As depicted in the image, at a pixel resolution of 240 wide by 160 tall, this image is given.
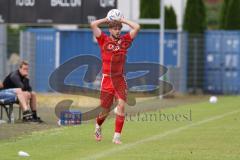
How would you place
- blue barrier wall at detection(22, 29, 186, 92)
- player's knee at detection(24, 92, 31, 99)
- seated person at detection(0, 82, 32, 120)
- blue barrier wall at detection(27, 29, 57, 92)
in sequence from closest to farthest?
seated person at detection(0, 82, 32, 120)
player's knee at detection(24, 92, 31, 99)
blue barrier wall at detection(22, 29, 186, 92)
blue barrier wall at detection(27, 29, 57, 92)

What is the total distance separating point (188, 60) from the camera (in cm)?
3666

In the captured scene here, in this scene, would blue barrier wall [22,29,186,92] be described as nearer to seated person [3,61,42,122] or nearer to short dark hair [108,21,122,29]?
seated person [3,61,42,122]

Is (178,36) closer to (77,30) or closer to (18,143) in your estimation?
(77,30)

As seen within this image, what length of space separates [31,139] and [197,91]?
21.2m

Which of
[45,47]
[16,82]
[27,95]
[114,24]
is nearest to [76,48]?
[45,47]

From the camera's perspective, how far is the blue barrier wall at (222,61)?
119 feet

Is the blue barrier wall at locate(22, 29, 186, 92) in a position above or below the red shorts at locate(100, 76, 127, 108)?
below

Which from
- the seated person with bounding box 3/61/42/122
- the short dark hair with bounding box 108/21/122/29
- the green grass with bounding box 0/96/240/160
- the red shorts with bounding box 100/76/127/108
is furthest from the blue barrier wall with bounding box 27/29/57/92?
the short dark hair with bounding box 108/21/122/29

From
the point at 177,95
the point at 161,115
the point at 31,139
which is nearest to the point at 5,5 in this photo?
the point at 161,115

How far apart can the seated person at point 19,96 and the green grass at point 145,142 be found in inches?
56.5

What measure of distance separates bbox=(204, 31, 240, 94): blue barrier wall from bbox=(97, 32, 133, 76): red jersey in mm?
21427

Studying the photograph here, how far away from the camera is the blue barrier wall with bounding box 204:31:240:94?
3628cm

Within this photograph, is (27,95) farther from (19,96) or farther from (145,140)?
(145,140)

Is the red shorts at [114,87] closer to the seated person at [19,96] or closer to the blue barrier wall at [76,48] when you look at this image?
the seated person at [19,96]
